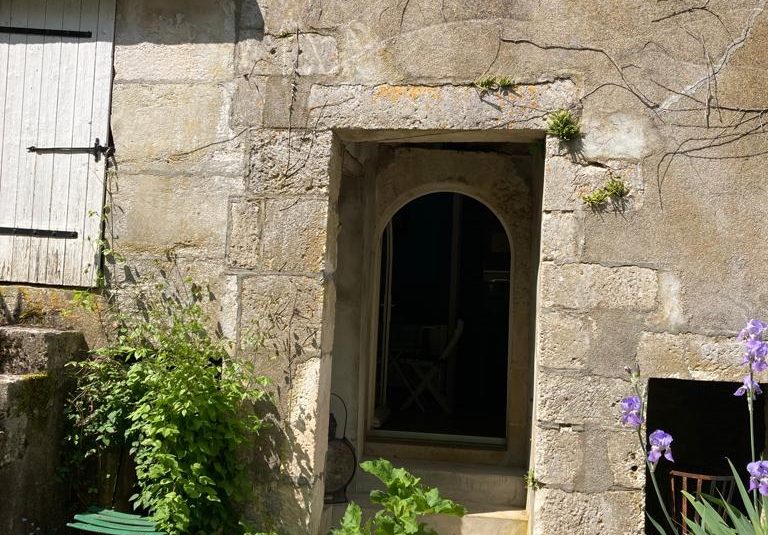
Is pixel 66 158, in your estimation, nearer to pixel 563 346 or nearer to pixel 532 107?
pixel 532 107

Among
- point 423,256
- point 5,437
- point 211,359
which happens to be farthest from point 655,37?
point 423,256

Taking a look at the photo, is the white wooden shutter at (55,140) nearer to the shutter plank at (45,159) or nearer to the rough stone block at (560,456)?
the shutter plank at (45,159)

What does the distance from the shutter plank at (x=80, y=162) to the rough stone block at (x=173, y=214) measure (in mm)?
Answer: 212

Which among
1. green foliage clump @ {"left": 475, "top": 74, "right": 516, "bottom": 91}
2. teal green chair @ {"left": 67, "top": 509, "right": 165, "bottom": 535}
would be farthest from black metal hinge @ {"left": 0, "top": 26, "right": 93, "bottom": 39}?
teal green chair @ {"left": 67, "top": 509, "right": 165, "bottom": 535}

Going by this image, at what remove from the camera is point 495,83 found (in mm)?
3867

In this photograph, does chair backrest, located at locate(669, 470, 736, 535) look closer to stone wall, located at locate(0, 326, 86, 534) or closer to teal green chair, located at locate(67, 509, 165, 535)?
teal green chair, located at locate(67, 509, 165, 535)

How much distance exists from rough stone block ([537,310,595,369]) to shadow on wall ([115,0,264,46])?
2.09 m

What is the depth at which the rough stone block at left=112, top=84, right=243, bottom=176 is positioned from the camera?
13.5 feet

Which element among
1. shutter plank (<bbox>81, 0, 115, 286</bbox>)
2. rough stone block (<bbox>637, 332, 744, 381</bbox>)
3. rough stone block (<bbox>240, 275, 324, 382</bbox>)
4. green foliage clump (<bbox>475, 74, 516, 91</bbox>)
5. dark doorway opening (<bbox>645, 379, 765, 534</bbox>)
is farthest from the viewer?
dark doorway opening (<bbox>645, 379, 765, 534</bbox>)

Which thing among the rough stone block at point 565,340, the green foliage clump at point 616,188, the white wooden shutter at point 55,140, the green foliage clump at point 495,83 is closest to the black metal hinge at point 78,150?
the white wooden shutter at point 55,140

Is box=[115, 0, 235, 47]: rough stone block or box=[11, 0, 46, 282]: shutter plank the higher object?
box=[115, 0, 235, 47]: rough stone block

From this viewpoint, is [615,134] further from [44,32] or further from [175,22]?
[44,32]

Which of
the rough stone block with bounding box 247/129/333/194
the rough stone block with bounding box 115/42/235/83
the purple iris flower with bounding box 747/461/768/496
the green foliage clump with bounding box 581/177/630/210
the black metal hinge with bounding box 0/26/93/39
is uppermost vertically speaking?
the black metal hinge with bounding box 0/26/93/39

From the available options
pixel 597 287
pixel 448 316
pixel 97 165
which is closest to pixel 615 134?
pixel 597 287
